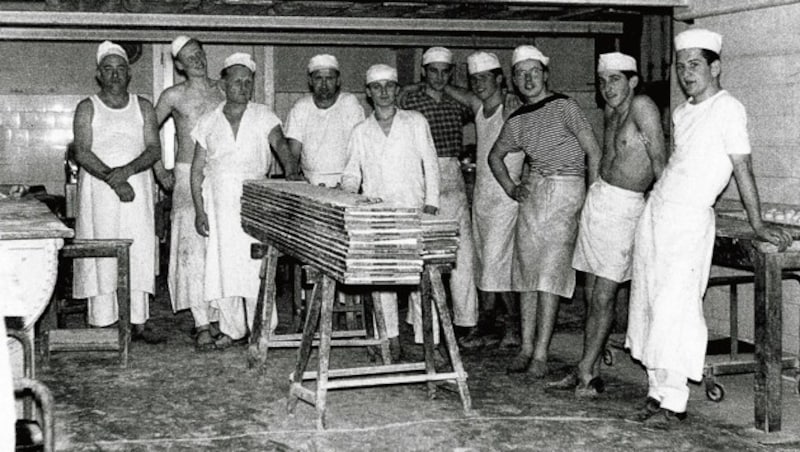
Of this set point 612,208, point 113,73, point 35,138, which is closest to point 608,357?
point 612,208

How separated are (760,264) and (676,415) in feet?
3.06

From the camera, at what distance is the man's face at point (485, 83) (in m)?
6.97

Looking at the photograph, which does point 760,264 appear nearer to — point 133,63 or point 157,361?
point 157,361

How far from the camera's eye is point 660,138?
544cm

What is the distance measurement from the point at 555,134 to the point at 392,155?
3.45 feet

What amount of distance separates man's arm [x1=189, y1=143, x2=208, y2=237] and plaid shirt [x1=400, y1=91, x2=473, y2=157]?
5.11 feet

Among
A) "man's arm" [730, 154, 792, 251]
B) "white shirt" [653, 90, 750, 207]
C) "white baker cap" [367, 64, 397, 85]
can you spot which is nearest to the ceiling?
"white baker cap" [367, 64, 397, 85]

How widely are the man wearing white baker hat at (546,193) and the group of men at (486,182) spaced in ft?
0.03

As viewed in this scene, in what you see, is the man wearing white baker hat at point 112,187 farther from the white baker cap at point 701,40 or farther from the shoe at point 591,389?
the white baker cap at point 701,40

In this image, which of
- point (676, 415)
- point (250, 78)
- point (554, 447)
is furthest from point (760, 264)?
point (250, 78)

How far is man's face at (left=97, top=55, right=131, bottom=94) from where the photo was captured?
7262 mm

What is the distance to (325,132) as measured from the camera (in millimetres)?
7316

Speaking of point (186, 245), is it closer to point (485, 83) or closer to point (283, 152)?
point (283, 152)

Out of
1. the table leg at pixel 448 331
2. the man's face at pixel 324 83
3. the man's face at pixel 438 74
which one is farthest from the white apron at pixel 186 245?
the table leg at pixel 448 331
